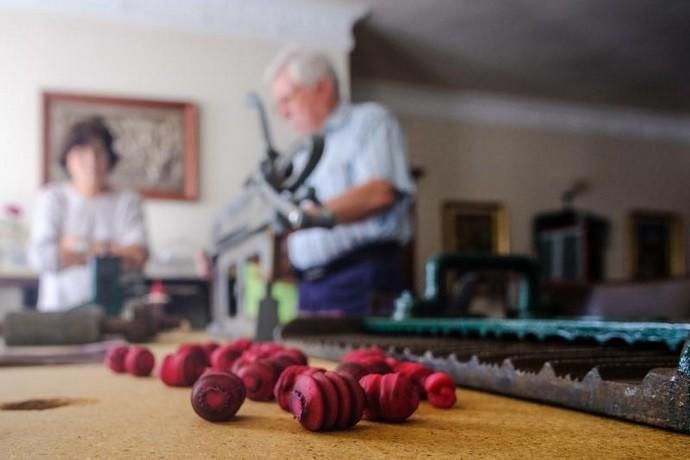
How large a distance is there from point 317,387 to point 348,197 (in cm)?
184

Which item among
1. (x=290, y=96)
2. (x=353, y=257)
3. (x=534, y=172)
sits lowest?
(x=353, y=257)

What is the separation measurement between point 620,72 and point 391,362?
5725 millimetres

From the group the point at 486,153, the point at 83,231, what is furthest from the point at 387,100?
the point at 83,231

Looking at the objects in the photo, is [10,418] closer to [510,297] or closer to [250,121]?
[250,121]

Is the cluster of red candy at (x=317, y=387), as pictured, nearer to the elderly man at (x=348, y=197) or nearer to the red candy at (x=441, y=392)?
the red candy at (x=441, y=392)

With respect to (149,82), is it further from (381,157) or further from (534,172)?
(534,172)

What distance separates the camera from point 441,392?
1.79 ft

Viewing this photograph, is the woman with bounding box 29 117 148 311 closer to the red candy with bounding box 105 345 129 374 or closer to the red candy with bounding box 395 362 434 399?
the red candy with bounding box 105 345 129 374

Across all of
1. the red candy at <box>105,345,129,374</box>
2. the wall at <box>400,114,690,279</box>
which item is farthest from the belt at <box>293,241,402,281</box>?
the wall at <box>400,114,690,279</box>

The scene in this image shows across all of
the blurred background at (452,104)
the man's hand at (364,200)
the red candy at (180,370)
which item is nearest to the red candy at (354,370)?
the red candy at (180,370)

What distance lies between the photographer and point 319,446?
1.34 ft

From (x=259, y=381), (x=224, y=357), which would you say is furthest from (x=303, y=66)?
(x=259, y=381)

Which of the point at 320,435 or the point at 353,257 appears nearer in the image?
the point at 320,435

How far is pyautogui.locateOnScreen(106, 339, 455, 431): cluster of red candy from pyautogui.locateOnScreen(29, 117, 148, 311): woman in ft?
8.79
